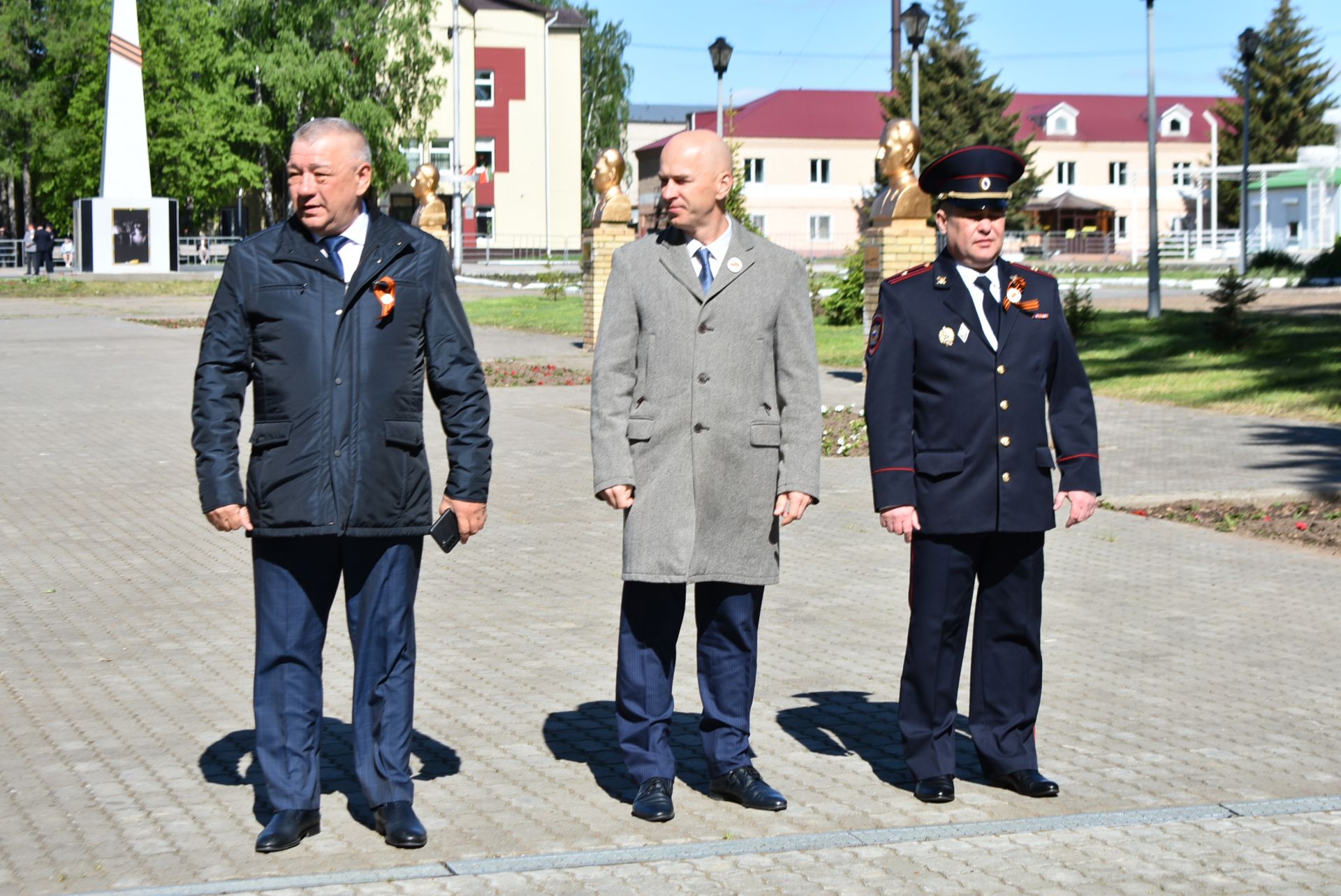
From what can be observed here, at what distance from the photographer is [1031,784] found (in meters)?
4.97

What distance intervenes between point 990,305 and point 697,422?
0.93 metres

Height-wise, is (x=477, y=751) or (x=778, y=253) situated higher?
(x=778, y=253)

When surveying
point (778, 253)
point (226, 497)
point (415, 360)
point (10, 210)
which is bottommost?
point (226, 497)

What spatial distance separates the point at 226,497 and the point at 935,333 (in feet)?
6.57

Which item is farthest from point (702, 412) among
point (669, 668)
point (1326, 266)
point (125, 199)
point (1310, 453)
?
point (125, 199)

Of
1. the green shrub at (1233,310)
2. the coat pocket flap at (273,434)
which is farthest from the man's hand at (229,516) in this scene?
the green shrub at (1233,310)

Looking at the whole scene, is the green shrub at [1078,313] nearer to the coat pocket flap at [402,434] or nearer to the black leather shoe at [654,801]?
the black leather shoe at [654,801]

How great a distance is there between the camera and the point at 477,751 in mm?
5438

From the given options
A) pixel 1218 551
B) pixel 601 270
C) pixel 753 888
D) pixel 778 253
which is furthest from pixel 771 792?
pixel 601 270

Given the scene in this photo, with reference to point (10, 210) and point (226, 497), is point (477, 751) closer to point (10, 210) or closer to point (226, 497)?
point (226, 497)

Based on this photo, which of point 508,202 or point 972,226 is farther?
point 508,202

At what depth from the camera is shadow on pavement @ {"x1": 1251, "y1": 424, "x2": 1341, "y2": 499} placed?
11.4m

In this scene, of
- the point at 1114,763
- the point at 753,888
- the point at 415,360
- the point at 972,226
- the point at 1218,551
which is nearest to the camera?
the point at 753,888

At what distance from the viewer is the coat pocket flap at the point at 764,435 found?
4.75 m
